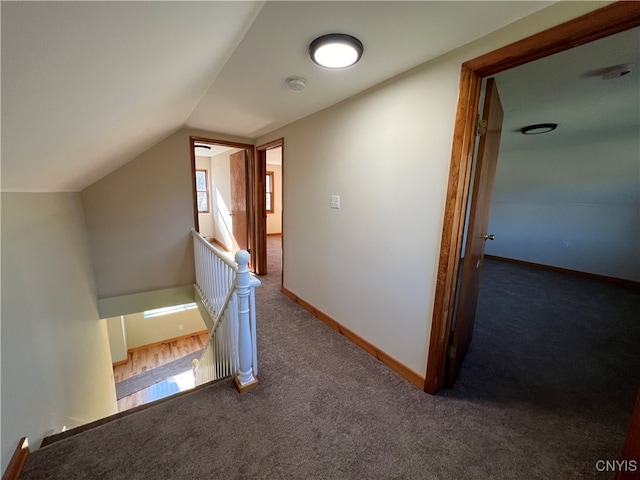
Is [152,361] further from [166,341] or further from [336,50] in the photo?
[336,50]

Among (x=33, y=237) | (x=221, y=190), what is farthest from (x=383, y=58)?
(x=221, y=190)

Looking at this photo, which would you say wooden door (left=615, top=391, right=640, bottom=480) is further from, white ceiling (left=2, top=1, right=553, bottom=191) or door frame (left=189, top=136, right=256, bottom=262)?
door frame (left=189, top=136, right=256, bottom=262)

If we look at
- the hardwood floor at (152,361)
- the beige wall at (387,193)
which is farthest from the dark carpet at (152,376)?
the beige wall at (387,193)

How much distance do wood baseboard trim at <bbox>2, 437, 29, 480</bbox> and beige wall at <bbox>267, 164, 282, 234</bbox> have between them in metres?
6.54

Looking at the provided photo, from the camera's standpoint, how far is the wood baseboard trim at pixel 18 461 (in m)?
1.05

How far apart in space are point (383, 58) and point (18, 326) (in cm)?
238

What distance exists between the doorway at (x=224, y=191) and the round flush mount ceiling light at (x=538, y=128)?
3503 mm

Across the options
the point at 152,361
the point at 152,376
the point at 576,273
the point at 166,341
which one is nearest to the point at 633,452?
the point at 576,273

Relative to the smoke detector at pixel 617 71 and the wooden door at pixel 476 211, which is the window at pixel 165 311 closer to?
the wooden door at pixel 476 211

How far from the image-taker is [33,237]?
1498 mm

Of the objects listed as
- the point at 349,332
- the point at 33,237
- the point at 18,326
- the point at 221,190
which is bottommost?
the point at 349,332

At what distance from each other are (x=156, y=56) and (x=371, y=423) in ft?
7.03

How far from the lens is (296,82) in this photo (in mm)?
1777

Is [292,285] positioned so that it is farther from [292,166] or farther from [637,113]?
[637,113]
